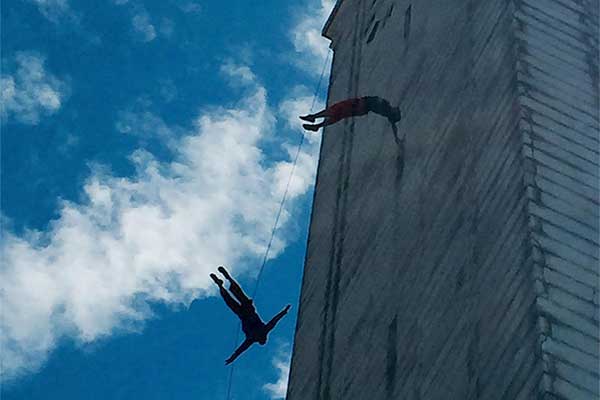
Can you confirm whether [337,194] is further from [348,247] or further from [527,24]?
[527,24]

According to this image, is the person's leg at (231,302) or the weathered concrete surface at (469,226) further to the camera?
the person's leg at (231,302)

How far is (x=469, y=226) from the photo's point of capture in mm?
11078

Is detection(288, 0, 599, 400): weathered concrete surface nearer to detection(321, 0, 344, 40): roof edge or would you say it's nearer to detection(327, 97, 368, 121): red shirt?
detection(327, 97, 368, 121): red shirt

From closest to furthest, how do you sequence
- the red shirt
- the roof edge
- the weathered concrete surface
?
the weathered concrete surface → the red shirt → the roof edge

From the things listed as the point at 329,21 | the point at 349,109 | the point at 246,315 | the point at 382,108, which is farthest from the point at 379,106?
the point at 329,21

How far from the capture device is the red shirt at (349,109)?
51.6 feet

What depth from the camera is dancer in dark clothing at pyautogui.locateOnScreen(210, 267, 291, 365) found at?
55.4 feet

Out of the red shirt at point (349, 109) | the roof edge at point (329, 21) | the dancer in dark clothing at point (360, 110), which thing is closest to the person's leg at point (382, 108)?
the dancer in dark clothing at point (360, 110)

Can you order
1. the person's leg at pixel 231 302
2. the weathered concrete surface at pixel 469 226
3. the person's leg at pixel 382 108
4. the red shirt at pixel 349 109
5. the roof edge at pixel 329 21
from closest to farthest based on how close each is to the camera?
the weathered concrete surface at pixel 469 226 → the person's leg at pixel 382 108 → the red shirt at pixel 349 109 → the person's leg at pixel 231 302 → the roof edge at pixel 329 21

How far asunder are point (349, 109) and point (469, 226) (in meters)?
5.40

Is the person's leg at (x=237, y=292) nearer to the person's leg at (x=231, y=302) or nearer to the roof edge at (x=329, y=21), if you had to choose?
the person's leg at (x=231, y=302)

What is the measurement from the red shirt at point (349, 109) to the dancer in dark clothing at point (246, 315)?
301 centimetres

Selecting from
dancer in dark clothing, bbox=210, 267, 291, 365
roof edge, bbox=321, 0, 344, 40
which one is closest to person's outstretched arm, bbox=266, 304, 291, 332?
dancer in dark clothing, bbox=210, 267, 291, 365

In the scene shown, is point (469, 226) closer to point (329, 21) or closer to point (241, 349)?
point (241, 349)
